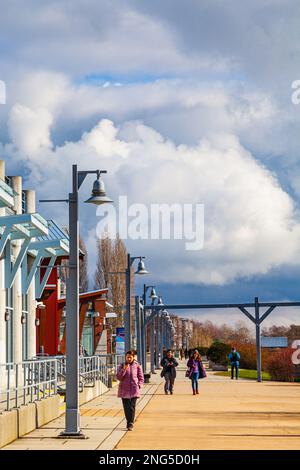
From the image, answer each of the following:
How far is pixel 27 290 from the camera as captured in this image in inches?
1374

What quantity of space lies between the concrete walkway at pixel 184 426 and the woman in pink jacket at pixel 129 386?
0.39 meters

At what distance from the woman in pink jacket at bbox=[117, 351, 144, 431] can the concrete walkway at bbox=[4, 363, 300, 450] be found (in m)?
0.39

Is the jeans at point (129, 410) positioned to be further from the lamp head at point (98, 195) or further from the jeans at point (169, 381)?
the jeans at point (169, 381)

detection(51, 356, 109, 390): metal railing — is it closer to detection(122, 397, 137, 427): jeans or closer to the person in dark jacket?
the person in dark jacket

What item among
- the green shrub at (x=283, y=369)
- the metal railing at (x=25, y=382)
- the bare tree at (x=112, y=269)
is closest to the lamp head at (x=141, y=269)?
the metal railing at (x=25, y=382)

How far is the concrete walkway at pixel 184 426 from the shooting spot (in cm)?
1708

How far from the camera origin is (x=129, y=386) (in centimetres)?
2038

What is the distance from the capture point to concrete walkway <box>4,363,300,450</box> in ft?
56.0

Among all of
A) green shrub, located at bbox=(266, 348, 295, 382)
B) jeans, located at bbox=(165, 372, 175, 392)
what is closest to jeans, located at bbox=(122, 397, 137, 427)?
jeans, located at bbox=(165, 372, 175, 392)

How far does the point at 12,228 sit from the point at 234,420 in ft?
34.7

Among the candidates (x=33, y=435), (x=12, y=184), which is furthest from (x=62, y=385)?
(x=33, y=435)

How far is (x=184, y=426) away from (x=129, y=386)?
164 centimetres
